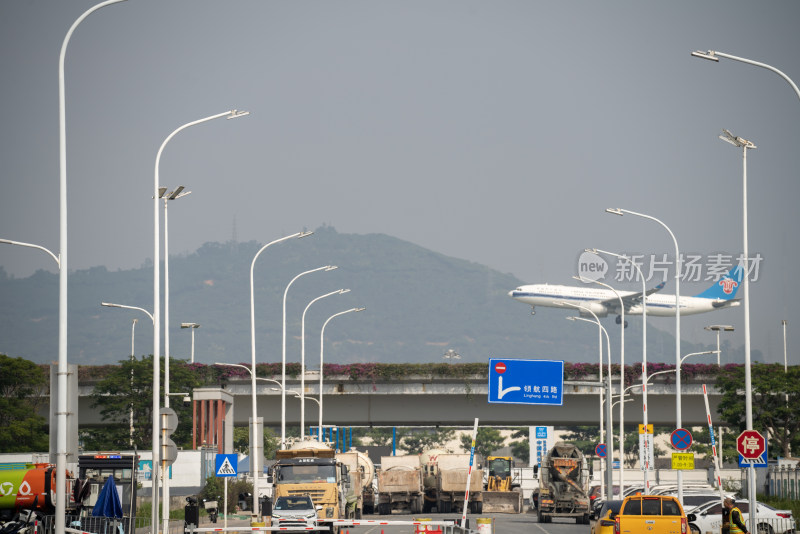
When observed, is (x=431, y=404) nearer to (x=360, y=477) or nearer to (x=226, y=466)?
(x=360, y=477)

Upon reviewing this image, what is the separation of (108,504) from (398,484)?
27791 mm

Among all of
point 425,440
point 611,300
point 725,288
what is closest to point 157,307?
point 611,300

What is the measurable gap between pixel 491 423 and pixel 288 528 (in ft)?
179

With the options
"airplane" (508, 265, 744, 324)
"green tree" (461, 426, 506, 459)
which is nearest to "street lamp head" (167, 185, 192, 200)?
"airplane" (508, 265, 744, 324)

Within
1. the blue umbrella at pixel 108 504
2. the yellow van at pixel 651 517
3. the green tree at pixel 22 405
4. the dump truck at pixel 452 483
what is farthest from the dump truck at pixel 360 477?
the green tree at pixel 22 405

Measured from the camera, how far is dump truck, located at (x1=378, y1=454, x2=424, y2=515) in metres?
53.9

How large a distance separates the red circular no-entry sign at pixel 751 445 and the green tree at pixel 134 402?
53.1m

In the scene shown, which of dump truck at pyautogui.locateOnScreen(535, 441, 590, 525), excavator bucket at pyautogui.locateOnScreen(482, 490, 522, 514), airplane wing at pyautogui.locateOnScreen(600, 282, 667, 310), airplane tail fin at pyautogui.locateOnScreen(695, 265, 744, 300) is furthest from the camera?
airplane tail fin at pyautogui.locateOnScreen(695, 265, 744, 300)

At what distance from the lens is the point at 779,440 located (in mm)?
70500

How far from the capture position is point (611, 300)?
4719 inches

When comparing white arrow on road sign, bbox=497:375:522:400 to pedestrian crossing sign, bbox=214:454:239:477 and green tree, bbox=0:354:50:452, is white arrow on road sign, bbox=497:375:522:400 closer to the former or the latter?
pedestrian crossing sign, bbox=214:454:239:477

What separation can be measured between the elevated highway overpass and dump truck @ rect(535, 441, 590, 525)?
29084mm

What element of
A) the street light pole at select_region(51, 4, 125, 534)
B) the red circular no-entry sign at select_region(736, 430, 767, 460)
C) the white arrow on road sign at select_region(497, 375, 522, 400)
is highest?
the street light pole at select_region(51, 4, 125, 534)

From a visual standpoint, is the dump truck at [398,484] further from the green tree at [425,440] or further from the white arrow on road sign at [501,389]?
the green tree at [425,440]
